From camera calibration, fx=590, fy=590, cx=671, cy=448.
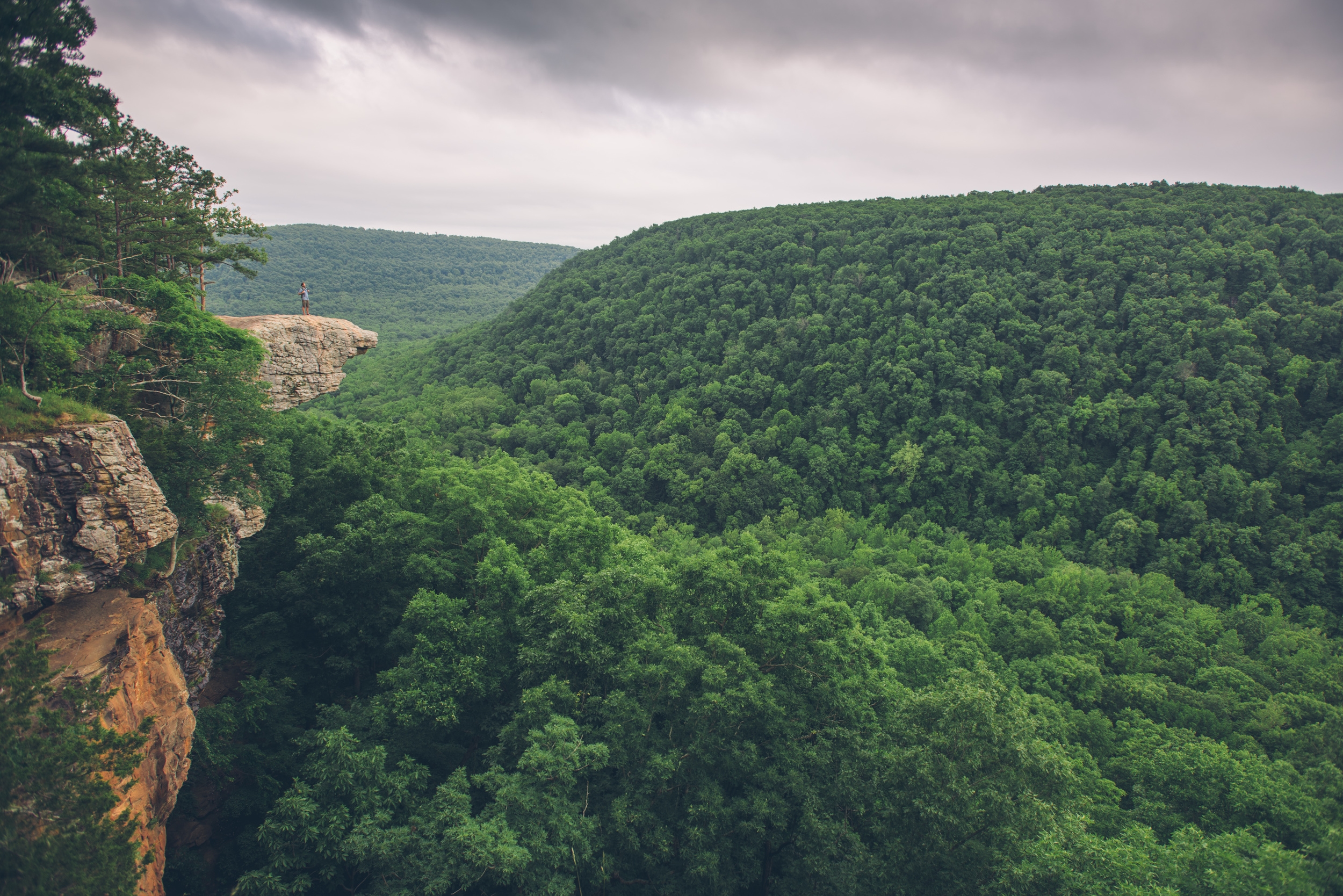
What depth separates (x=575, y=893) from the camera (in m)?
18.2

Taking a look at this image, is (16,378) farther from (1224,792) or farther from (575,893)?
(1224,792)

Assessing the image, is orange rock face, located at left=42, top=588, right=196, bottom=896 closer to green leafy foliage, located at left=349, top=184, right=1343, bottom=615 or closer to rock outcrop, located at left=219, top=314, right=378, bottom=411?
rock outcrop, located at left=219, top=314, right=378, bottom=411

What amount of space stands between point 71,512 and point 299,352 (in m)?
15.0

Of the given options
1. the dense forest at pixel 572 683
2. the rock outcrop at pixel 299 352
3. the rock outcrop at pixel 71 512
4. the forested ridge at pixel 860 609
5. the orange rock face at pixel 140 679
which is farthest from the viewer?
the rock outcrop at pixel 299 352

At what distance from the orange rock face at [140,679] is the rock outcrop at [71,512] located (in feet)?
2.60

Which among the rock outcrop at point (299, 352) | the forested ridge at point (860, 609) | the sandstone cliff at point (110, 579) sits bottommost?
the forested ridge at point (860, 609)

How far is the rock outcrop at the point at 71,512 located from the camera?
12.6 m

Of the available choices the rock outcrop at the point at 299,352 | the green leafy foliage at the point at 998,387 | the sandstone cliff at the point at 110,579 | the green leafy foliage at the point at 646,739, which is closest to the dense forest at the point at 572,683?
the green leafy foliage at the point at 646,739

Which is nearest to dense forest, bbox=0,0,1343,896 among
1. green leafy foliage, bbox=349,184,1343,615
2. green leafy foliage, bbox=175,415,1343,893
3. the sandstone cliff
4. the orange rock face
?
green leafy foliage, bbox=175,415,1343,893

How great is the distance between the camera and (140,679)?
15227 millimetres

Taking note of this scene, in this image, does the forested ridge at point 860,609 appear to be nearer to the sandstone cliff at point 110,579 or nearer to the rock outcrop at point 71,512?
the sandstone cliff at point 110,579

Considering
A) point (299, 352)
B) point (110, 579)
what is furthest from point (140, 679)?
point (299, 352)

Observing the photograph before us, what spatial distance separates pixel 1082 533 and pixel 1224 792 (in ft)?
159

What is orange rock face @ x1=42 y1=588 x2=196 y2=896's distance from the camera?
1398 cm
